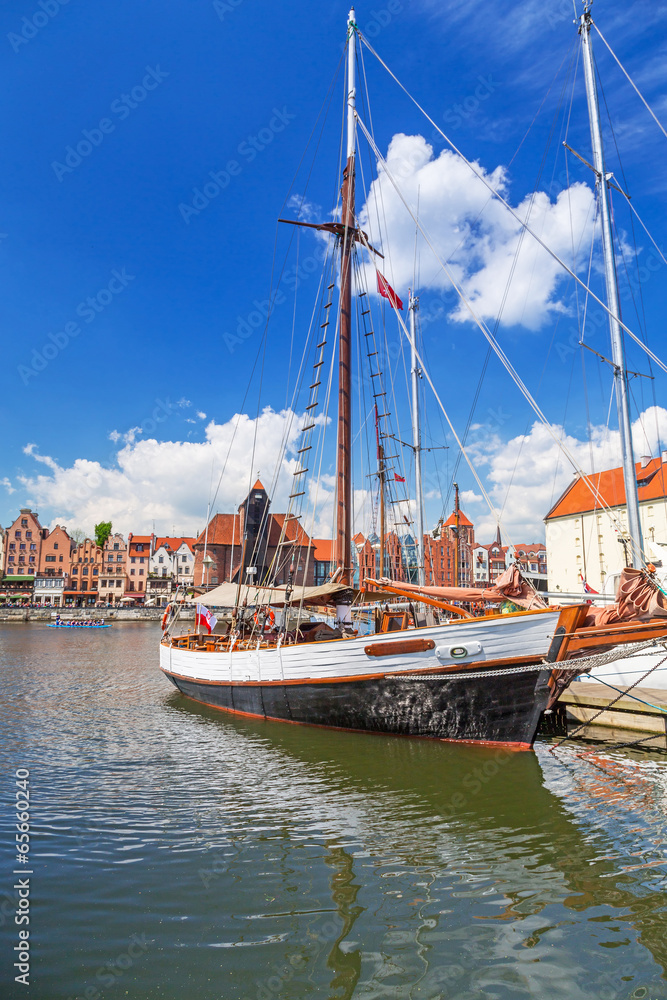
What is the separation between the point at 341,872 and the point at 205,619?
17012mm

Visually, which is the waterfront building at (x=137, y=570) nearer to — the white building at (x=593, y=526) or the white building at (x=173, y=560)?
the white building at (x=173, y=560)

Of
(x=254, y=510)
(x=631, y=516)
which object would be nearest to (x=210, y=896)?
(x=631, y=516)

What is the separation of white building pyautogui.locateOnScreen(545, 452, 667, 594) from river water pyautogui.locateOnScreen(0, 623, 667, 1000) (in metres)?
47.6

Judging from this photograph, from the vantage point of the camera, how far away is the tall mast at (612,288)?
1704 centimetres

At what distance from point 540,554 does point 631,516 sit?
116484 mm

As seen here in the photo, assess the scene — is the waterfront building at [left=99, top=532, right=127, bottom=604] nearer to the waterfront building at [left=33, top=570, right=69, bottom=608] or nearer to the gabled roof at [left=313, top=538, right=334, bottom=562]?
the waterfront building at [left=33, top=570, right=69, bottom=608]

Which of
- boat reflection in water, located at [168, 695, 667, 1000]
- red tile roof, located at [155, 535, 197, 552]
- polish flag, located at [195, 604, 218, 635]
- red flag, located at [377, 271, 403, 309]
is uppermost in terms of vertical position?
red flag, located at [377, 271, 403, 309]

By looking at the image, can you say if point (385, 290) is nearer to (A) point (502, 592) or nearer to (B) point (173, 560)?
(A) point (502, 592)

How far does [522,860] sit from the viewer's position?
7.51 metres

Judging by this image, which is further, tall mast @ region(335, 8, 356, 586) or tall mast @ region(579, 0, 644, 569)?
tall mast @ region(335, 8, 356, 586)

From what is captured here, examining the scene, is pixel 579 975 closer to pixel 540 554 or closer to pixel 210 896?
pixel 210 896

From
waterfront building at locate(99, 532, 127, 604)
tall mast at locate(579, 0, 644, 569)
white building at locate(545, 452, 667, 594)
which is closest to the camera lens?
tall mast at locate(579, 0, 644, 569)

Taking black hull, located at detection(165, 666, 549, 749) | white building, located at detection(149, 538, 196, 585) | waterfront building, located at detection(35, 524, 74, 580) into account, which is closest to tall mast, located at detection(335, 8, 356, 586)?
black hull, located at detection(165, 666, 549, 749)

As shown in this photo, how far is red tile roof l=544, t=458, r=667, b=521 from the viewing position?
5823 cm
